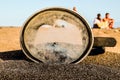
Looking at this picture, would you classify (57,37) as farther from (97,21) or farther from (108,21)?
(108,21)

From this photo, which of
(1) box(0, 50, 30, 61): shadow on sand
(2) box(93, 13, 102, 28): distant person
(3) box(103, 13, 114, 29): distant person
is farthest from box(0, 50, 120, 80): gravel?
(3) box(103, 13, 114, 29): distant person

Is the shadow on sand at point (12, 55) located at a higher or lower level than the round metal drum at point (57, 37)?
lower

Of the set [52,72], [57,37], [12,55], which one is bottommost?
[12,55]

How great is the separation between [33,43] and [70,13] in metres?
1.02

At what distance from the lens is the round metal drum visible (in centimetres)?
879

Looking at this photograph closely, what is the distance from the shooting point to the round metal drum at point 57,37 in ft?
28.8

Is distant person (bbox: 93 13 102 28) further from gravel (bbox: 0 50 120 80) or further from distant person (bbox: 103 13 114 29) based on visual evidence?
gravel (bbox: 0 50 120 80)

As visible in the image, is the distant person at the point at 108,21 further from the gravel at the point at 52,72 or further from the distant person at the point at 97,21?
the gravel at the point at 52,72

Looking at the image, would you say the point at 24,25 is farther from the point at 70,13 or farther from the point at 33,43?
the point at 70,13

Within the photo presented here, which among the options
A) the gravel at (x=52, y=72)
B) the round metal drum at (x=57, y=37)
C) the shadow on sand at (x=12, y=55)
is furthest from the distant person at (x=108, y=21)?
the gravel at (x=52, y=72)

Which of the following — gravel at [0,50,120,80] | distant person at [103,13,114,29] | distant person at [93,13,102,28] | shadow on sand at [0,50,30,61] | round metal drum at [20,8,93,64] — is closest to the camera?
gravel at [0,50,120,80]

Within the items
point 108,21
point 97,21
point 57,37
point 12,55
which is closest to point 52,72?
point 57,37

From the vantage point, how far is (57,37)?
8.84 meters

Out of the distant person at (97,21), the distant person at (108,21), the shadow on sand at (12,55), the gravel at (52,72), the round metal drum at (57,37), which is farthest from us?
the distant person at (108,21)
